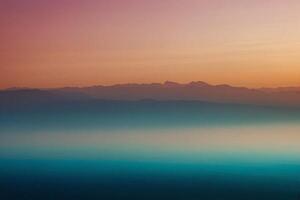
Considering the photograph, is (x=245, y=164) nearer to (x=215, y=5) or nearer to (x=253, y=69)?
(x=253, y=69)

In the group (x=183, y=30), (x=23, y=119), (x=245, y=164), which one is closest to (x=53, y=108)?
(x=23, y=119)

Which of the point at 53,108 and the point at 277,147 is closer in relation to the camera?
the point at 277,147

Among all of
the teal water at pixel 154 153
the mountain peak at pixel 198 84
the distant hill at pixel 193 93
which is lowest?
the teal water at pixel 154 153

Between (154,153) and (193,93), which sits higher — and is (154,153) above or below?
below

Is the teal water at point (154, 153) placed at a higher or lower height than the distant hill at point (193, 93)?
lower

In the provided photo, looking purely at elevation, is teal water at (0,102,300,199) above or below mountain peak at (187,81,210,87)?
below

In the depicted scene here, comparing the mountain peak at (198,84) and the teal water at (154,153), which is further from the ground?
the mountain peak at (198,84)

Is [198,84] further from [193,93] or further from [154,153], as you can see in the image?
[154,153]

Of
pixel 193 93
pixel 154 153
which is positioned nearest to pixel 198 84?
pixel 193 93
